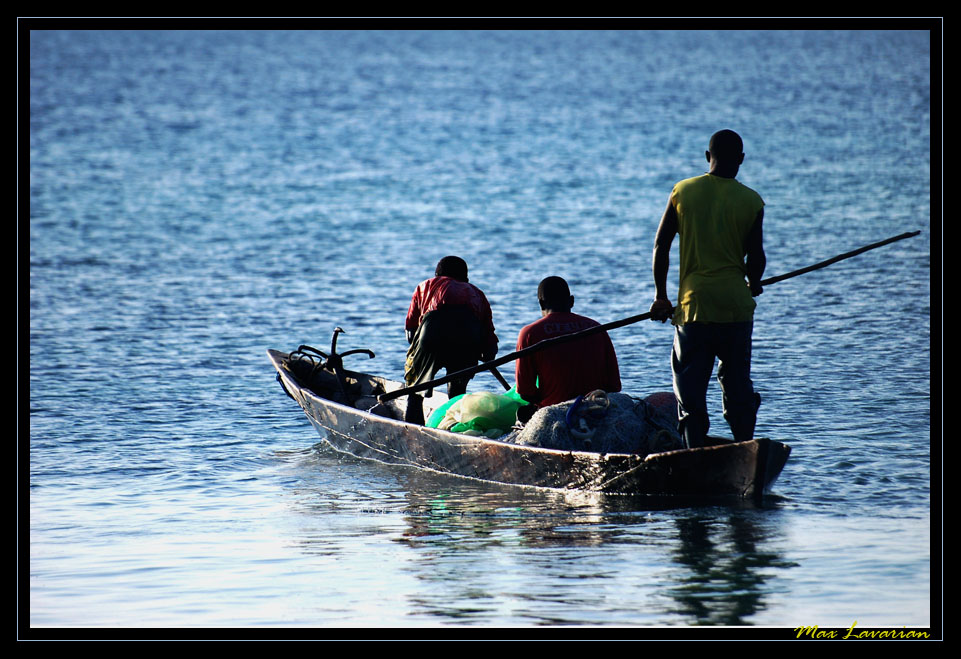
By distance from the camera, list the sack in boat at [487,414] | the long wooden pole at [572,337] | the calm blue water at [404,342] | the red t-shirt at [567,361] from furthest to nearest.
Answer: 1. the sack in boat at [487,414]
2. the red t-shirt at [567,361]
3. the long wooden pole at [572,337]
4. the calm blue water at [404,342]

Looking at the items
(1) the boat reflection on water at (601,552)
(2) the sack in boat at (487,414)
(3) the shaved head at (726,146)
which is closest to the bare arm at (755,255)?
(3) the shaved head at (726,146)

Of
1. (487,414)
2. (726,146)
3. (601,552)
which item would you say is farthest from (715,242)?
(487,414)

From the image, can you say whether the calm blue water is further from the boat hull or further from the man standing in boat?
the man standing in boat

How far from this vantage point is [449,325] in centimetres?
978

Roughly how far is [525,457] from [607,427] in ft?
1.98

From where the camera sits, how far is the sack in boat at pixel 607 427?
8398 millimetres

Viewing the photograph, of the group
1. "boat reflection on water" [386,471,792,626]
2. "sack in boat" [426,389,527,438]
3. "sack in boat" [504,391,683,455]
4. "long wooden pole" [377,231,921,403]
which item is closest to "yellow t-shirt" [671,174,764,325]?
"long wooden pole" [377,231,921,403]

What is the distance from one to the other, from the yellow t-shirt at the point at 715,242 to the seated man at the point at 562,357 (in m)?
0.99

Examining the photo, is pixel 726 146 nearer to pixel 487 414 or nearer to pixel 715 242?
pixel 715 242

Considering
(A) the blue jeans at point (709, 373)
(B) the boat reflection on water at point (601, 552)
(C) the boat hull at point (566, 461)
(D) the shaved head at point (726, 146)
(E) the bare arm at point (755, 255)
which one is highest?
(D) the shaved head at point (726, 146)

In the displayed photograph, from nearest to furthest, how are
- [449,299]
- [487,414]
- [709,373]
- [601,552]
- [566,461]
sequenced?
1. [601,552]
2. [709,373]
3. [566,461]
4. [487,414]
5. [449,299]

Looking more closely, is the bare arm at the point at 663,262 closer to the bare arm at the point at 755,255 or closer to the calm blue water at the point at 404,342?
the bare arm at the point at 755,255

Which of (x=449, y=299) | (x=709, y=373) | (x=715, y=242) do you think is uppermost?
(x=715, y=242)
